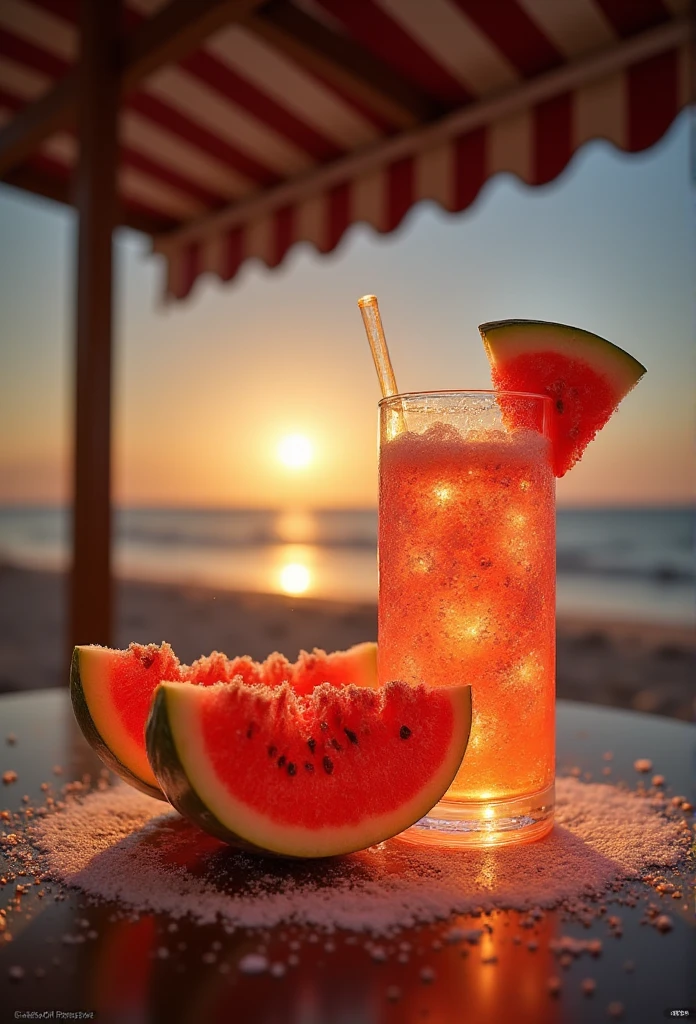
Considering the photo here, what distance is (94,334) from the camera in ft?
11.2

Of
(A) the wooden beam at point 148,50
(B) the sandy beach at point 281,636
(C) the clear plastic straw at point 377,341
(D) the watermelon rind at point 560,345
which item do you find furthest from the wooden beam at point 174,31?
(B) the sandy beach at point 281,636

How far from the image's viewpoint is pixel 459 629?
36.6 inches

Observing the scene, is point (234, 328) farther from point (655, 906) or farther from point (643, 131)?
point (655, 906)

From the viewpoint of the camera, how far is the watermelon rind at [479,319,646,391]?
0.98 m

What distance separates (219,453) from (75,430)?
13389 mm

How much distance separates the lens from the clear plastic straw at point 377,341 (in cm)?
108

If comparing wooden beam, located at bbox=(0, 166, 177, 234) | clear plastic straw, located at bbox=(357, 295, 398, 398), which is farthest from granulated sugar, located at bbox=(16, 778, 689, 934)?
wooden beam, located at bbox=(0, 166, 177, 234)

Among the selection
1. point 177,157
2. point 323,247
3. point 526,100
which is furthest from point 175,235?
point 526,100

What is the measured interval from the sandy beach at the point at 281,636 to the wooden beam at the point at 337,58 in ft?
13.6

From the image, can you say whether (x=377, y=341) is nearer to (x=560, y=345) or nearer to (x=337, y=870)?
(x=560, y=345)

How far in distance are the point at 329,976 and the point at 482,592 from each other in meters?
0.44

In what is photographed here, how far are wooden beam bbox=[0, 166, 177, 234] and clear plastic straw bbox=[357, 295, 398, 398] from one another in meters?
4.04

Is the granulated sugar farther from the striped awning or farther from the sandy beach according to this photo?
the sandy beach

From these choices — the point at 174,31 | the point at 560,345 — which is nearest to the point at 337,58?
the point at 174,31
